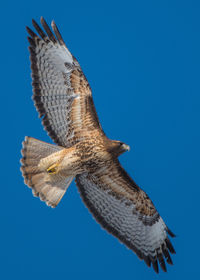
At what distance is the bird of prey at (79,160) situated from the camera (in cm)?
Result: 472

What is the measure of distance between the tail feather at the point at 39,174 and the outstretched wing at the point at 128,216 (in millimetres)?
304

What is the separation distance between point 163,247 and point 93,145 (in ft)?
4.80

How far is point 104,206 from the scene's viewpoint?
199 inches

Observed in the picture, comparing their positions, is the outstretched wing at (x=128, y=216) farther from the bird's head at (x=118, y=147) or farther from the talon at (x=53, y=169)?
the bird's head at (x=118, y=147)

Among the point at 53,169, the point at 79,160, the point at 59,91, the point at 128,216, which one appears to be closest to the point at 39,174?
the point at 53,169

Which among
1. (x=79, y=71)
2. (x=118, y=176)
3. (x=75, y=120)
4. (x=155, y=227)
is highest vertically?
(x=79, y=71)

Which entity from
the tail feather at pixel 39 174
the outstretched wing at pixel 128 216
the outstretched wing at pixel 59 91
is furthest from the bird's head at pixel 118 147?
the tail feather at pixel 39 174

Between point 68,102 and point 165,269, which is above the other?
point 68,102

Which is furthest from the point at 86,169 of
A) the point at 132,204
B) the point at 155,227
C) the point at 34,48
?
the point at 34,48

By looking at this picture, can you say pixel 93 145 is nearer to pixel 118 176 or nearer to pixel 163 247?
pixel 118 176

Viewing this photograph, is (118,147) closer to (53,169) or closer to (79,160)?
(79,160)

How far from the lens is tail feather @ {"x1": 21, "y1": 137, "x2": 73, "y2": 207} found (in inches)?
189

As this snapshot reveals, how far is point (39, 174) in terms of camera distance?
4.83 m

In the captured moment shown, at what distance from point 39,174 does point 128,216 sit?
113 cm
